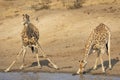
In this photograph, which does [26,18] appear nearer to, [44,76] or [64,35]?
[44,76]

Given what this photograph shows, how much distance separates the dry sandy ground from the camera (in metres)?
17.8

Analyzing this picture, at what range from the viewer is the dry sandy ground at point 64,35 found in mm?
17766

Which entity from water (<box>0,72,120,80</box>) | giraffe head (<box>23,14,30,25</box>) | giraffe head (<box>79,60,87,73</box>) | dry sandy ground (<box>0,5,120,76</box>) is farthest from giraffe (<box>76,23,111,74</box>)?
giraffe head (<box>23,14,30,25</box>)

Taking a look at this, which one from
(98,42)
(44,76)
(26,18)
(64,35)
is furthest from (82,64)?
(64,35)

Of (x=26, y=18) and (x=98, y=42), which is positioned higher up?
(x=26, y=18)

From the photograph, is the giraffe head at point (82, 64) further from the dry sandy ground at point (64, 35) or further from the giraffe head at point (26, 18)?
the giraffe head at point (26, 18)

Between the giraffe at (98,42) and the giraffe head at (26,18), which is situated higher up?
the giraffe head at (26,18)

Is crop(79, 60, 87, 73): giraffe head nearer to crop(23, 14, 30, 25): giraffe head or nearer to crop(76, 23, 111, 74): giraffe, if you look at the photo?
crop(76, 23, 111, 74): giraffe

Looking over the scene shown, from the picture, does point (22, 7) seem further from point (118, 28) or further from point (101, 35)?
point (101, 35)

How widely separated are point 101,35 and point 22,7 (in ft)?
38.1

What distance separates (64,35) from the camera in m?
21.2

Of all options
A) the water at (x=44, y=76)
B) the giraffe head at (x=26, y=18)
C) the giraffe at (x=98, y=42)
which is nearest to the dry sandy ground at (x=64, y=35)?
the water at (x=44, y=76)

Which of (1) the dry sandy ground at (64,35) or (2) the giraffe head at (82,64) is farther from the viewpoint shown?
(1) the dry sandy ground at (64,35)

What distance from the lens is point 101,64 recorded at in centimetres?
1648
